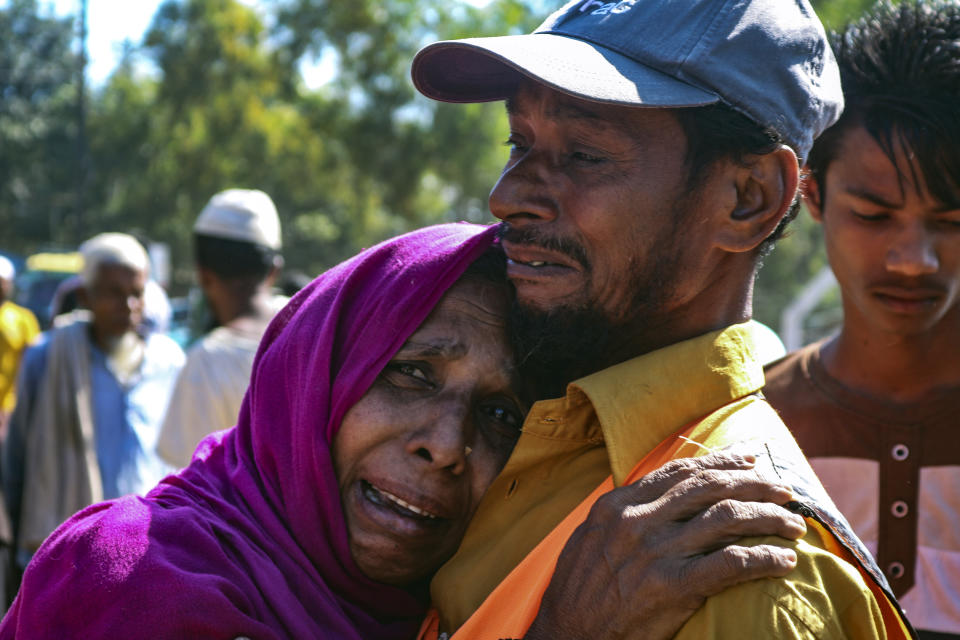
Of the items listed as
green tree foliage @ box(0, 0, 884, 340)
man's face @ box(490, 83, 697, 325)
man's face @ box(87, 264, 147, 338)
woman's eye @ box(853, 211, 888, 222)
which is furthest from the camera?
green tree foliage @ box(0, 0, 884, 340)

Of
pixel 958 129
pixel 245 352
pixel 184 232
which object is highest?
pixel 958 129

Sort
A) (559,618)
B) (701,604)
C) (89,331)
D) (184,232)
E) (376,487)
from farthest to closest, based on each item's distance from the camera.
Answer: (184,232) < (89,331) < (376,487) < (559,618) < (701,604)

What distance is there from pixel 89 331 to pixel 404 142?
15.9 meters

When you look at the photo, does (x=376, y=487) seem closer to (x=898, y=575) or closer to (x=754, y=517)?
(x=754, y=517)

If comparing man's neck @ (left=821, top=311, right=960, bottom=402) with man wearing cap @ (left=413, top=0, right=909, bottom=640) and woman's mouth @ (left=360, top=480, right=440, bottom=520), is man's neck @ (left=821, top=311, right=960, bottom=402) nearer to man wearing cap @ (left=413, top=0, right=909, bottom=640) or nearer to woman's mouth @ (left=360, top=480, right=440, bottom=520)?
man wearing cap @ (left=413, top=0, right=909, bottom=640)

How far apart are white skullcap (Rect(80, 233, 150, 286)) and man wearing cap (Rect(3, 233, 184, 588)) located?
0.08 feet

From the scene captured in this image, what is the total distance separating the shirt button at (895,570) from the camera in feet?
9.59

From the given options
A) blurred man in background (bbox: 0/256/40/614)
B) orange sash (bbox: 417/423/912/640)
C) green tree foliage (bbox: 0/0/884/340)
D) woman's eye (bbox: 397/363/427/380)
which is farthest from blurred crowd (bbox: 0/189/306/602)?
green tree foliage (bbox: 0/0/884/340)

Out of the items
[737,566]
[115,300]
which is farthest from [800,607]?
[115,300]

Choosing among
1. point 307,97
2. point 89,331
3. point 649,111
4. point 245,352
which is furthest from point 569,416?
point 307,97

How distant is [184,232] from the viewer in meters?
34.7

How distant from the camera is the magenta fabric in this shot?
1960 mm

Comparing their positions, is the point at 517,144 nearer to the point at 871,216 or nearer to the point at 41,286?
the point at 871,216

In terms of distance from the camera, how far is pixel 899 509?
9.75 ft
